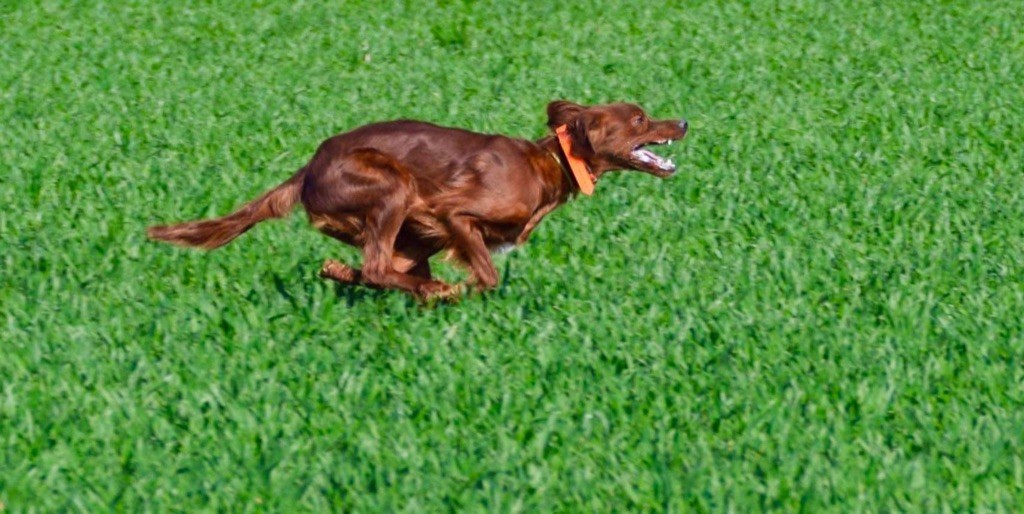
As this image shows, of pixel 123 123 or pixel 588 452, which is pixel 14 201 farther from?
pixel 588 452

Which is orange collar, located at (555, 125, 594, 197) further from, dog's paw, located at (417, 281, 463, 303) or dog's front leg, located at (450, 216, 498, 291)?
dog's paw, located at (417, 281, 463, 303)

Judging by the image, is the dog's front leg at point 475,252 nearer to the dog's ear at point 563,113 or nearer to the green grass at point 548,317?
the green grass at point 548,317

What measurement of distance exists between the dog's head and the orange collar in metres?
0.02

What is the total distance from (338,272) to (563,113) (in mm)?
1226

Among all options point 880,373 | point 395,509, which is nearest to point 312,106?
point 880,373

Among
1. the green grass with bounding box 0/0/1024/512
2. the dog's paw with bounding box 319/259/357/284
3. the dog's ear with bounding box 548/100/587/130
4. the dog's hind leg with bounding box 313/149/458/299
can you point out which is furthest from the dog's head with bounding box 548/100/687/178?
the dog's paw with bounding box 319/259/357/284

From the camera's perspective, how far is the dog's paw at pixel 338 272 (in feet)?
25.0

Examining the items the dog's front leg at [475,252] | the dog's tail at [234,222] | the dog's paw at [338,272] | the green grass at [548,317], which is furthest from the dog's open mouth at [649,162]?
the dog's tail at [234,222]

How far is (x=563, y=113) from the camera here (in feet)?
25.5

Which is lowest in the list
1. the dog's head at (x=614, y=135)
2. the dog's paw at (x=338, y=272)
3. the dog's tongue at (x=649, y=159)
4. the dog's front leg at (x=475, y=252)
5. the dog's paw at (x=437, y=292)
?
the dog's paw at (x=338, y=272)

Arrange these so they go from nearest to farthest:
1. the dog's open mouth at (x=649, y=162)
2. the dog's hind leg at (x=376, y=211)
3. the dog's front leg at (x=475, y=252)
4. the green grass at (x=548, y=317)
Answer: the green grass at (x=548, y=317) → the dog's hind leg at (x=376, y=211) → the dog's front leg at (x=475, y=252) → the dog's open mouth at (x=649, y=162)

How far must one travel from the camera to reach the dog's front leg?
738cm

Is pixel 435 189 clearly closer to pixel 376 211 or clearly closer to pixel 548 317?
pixel 376 211

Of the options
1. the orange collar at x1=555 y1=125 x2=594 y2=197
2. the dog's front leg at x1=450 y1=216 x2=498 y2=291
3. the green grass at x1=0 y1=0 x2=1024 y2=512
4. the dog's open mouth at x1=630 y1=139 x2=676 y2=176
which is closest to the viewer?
the green grass at x1=0 y1=0 x2=1024 y2=512
